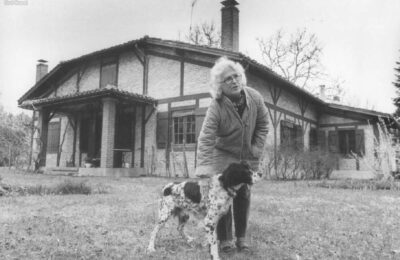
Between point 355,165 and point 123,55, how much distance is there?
12678 millimetres

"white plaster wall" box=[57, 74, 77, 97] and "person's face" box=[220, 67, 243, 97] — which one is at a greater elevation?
"white plaster wall" box=[57, 74, 77, 97]

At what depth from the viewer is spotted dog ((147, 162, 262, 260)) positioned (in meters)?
3.07

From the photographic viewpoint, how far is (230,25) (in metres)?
14.2

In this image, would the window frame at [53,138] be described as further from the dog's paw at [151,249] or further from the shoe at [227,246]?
the shoe at [227,246]

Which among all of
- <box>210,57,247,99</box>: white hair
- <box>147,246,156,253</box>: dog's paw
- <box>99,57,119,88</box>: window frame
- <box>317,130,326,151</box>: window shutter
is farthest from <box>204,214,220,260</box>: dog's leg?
<box>317,130,326,151</box>: window shutter

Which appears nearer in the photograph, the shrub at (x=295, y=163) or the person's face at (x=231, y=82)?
the person's face at (x=231, y=82)

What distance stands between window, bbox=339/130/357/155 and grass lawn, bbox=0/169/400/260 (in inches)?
511

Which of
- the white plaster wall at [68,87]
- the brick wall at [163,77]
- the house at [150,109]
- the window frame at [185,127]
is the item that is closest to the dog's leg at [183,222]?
the house at [150,109]

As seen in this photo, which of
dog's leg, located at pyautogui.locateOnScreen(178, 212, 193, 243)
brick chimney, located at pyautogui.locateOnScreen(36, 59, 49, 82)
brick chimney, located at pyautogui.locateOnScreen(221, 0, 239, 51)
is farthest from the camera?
brick chimney, located at pyautogui.locateOnScreen(36, 59, 49, 82)

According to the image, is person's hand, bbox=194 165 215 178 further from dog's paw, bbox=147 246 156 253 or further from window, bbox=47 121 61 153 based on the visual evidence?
window, bbox=47 121 61 153

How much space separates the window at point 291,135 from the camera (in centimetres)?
1455

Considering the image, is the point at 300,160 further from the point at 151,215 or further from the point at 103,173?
the point at 151,215

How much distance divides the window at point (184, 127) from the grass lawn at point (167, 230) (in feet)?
22.6

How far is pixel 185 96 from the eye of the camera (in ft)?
44.6
